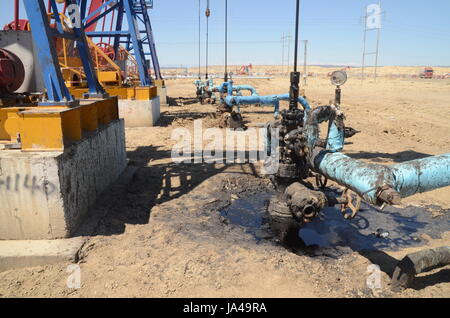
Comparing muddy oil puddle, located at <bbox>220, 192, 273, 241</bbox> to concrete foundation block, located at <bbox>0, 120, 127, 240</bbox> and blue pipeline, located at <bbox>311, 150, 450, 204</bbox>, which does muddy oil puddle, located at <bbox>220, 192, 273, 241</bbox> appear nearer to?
blue pipeline, located at <bbox>311, 150, 450, 204</bbox>

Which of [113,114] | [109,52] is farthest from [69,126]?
[109,52]

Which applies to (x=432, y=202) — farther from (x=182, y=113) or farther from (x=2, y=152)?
(x=182, y=113)

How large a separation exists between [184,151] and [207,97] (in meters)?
10.8

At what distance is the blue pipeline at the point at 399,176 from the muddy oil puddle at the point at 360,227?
1.15 meters

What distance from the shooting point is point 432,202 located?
5.08 m

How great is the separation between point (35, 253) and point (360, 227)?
3737 mm

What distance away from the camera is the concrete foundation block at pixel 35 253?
128 inches

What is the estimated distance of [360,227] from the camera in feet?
14.1

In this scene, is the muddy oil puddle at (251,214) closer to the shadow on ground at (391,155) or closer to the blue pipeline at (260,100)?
the shadow on ground at (391,155)

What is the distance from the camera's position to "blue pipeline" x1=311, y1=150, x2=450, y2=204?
2666 millimetres

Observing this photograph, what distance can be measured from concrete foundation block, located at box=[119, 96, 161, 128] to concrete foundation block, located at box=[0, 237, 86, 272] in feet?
26.3

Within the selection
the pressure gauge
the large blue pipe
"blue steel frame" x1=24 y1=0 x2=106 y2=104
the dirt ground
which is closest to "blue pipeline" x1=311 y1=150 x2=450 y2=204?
the large blue pipe

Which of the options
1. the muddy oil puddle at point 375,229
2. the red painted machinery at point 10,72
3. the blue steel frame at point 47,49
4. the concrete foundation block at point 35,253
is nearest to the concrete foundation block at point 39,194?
the concrete foundation block at point 35,253

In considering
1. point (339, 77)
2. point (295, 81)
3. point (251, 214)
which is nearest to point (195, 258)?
point (251, 214)
